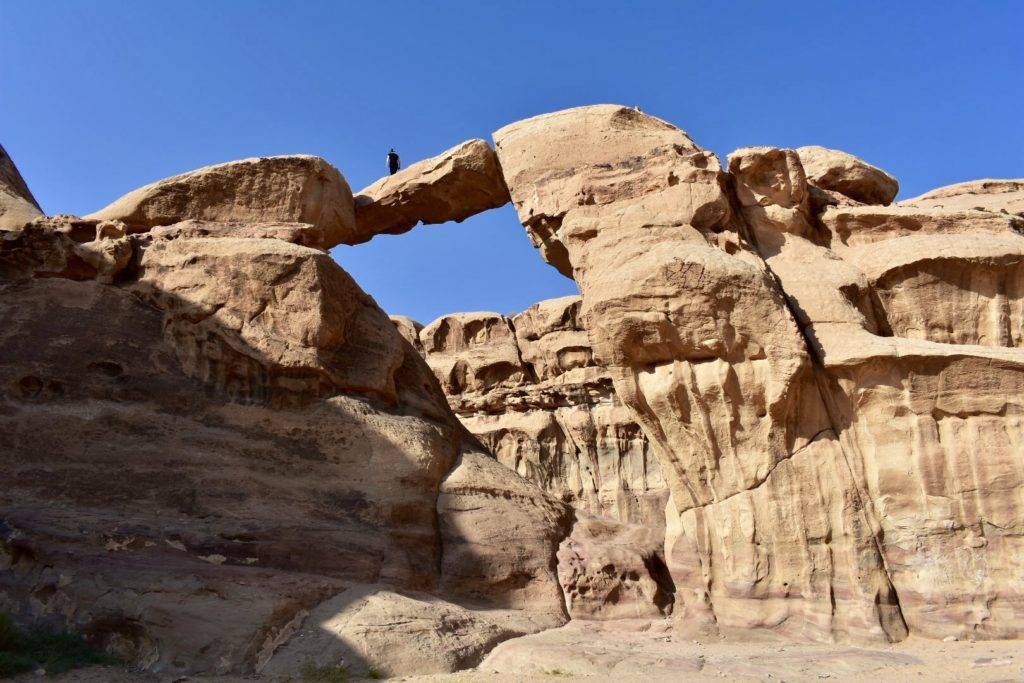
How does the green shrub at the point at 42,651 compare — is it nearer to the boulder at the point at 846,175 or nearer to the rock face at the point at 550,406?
the boulder at the point at 846,175

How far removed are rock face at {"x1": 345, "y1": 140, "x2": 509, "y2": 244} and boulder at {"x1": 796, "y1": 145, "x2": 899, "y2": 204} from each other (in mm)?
5202

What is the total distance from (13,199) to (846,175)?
1340cm

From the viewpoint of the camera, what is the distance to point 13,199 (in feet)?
→ 47.8

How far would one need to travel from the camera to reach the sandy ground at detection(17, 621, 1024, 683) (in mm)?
8023

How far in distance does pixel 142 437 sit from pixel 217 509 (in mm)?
1437

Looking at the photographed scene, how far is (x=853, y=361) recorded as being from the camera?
10.4 meters

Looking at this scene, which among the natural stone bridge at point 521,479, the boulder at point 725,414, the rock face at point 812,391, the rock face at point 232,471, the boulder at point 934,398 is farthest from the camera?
the boulder at point 725,414

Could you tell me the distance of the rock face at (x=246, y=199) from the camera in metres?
14.1

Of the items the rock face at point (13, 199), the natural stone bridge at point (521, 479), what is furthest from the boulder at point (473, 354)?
the rock face at point (13, 199)

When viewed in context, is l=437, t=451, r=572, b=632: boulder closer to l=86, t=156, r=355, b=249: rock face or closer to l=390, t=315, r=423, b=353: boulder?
l=86, t=156, r=355, b=249: rock face

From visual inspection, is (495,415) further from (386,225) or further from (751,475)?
(751,475)

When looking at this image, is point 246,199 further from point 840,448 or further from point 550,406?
point 550,406

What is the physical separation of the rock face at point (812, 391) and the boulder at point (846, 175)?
7.32ft

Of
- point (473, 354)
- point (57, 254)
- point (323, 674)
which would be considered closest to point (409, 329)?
point (473, 354)
